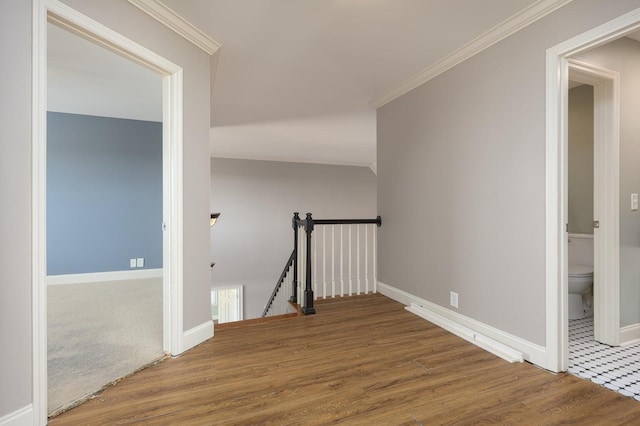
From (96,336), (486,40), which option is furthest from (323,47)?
(96,336)

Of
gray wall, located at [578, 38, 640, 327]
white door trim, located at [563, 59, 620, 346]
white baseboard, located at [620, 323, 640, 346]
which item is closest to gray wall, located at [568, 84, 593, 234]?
gray wall, located at [578, 38, 640, 327]

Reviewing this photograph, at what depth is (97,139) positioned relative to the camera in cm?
426

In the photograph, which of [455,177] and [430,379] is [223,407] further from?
[455,177]

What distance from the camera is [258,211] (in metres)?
7.44

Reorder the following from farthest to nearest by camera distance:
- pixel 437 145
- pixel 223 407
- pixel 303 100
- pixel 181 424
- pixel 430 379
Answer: pixel 303 100 → pixel 437 145 → pixel 430 379 → pixel 223 407 → pixel 181 424

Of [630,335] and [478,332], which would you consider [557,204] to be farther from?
[630,335]

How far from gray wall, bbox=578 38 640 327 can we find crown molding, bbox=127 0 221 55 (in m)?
3.11

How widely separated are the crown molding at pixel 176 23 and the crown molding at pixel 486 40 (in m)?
1.91

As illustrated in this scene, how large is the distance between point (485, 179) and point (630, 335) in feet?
5.36

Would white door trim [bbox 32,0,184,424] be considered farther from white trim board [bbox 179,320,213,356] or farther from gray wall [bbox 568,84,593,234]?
gray wall [bbox 568,84,593,234]

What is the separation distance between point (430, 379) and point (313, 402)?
738 mm

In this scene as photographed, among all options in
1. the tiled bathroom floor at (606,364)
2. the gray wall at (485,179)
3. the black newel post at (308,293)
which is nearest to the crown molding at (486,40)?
the gray wall at (485,179)

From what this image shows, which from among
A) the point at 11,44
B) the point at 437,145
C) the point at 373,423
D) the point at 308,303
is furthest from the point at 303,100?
the point at 373,423

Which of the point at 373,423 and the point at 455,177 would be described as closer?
the point at 373,423
